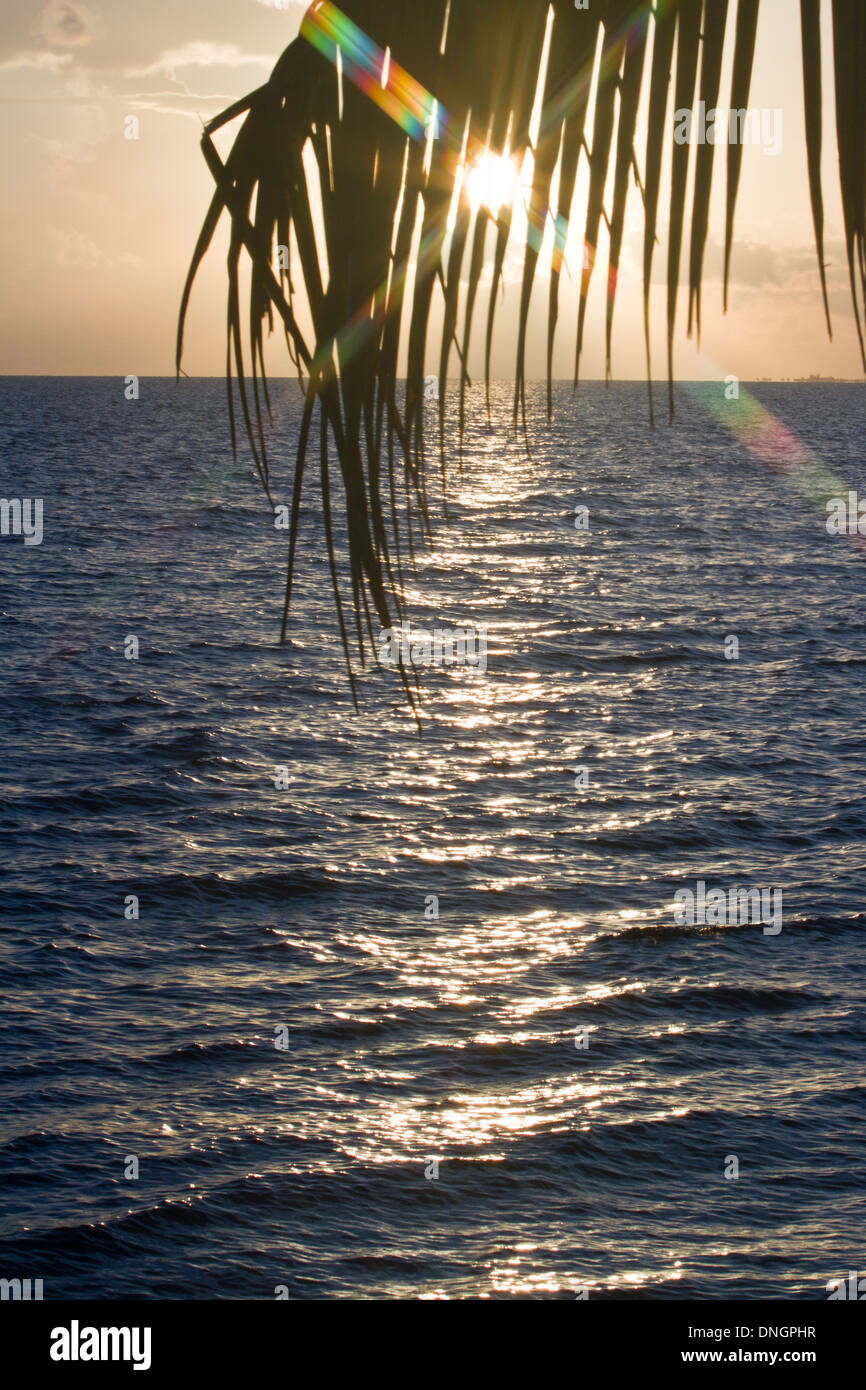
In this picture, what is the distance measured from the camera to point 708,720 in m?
30.1

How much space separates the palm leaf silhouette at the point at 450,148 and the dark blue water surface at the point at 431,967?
3.15 meters

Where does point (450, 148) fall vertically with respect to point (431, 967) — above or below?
above

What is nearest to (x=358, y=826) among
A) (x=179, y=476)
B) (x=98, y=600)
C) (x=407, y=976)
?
(x=407, y=976)

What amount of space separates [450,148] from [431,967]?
18563 mm

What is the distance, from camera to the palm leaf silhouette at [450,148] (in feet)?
3.29

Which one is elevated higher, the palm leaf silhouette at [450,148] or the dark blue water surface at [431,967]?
the palm leaf silhouette at [450,148]

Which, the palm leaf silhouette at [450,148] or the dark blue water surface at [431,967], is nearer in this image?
the palm leaf silhouette at [450,148]

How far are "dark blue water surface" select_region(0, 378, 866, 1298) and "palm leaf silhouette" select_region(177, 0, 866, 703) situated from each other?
10.3ft

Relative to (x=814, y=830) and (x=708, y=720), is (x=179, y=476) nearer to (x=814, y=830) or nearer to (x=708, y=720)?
(x=708, y=720)

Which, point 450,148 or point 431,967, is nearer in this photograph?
point 450,148

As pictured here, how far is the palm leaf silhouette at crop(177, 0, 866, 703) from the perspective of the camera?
1.00 metres

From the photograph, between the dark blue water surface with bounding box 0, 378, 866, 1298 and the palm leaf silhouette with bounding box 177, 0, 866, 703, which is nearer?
the palm leaf silhouette with bounding box 177, 0, 866, 703

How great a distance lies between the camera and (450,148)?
101 centimetres
